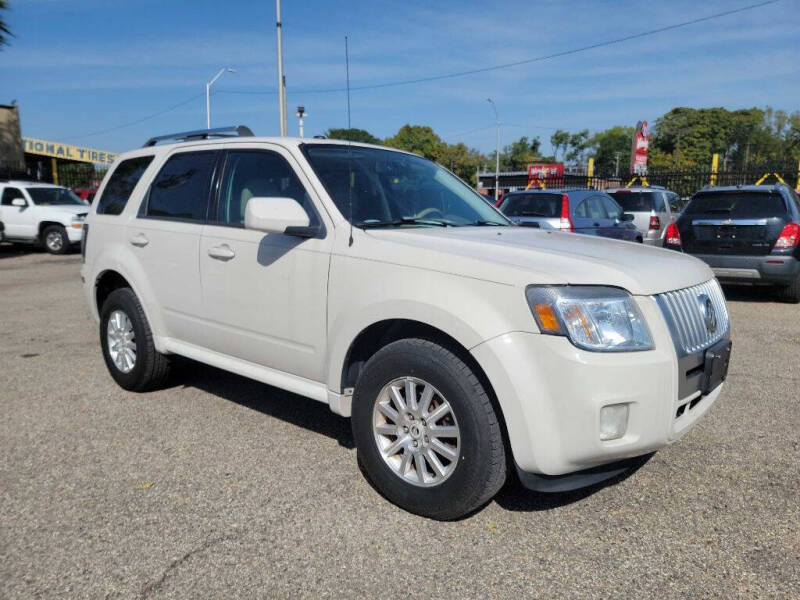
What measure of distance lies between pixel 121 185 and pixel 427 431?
3401mm

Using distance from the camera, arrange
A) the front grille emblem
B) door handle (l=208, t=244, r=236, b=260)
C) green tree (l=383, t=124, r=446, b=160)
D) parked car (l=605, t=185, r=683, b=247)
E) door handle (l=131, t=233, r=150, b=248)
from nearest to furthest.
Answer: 1. the front grille emblem
2. door handle (l=208, t=244, r=236, b=260)
3. door handle (l=131, t=233, r=150, b=248)
4. parked car (l=605, t=185, r=683, b=247)
5. green tree (l=383, t=124, r=446, b=160)

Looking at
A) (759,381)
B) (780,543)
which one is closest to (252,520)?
(780,543)

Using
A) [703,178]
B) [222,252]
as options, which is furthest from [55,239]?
[703,178]

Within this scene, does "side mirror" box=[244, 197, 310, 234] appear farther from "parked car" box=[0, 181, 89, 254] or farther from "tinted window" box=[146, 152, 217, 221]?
"parked car" box=[0, 181, 89, 254]

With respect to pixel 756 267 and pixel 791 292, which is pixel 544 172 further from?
pixel 756 267

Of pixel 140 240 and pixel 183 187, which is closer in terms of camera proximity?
pixel 183 187

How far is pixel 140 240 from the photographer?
4551 millimetres

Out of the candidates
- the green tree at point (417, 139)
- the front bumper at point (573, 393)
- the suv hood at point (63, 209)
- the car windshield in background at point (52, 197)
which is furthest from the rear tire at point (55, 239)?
the green tree at point (417, 139)

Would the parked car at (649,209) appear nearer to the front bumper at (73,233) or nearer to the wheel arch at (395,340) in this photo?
the wheel arch at (395,340)

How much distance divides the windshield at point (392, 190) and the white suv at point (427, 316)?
1cm

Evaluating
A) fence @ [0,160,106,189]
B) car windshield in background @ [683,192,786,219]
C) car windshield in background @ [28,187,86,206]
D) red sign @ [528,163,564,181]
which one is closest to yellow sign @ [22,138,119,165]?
fence @ [0,160,106,189]

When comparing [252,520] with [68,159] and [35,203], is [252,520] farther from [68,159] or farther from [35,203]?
[68,159]

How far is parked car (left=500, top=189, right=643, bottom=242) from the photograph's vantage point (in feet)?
34.0

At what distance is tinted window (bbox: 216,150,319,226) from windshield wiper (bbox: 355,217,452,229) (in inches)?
15.9
